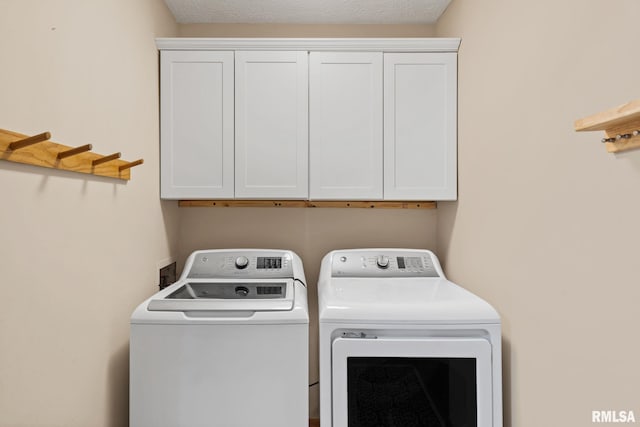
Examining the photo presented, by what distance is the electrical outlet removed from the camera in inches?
82.4

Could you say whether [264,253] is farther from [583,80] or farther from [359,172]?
[583,80]

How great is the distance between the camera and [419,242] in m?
2.41

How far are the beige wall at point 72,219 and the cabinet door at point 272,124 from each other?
486 mm

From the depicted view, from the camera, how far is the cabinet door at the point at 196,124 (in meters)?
2.06

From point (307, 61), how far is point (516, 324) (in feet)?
5.36

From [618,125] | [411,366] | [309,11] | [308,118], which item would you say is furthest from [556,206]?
[309,11]

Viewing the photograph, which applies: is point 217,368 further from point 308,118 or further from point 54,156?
point 308,118

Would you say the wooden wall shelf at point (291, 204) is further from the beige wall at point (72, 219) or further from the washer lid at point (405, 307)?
the washer lid at point (405, 307)

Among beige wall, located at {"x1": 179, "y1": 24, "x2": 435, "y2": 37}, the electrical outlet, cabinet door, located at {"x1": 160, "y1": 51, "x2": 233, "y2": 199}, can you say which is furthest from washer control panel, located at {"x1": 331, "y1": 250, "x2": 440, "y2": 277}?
beige wall, located at {"x1": 179, "y1": 24, "x2": 435, "y2": 37}

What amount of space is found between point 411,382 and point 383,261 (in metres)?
0.77

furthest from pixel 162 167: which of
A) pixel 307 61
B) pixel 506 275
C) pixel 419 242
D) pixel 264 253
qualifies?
pixel 506 275

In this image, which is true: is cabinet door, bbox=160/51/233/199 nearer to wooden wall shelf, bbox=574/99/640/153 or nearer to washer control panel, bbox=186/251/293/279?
washer control panel, bbox=186/251/293/279

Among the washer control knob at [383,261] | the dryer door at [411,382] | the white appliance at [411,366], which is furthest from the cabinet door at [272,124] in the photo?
the dryer door at [411,382]

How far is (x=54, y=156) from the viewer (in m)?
1.17
